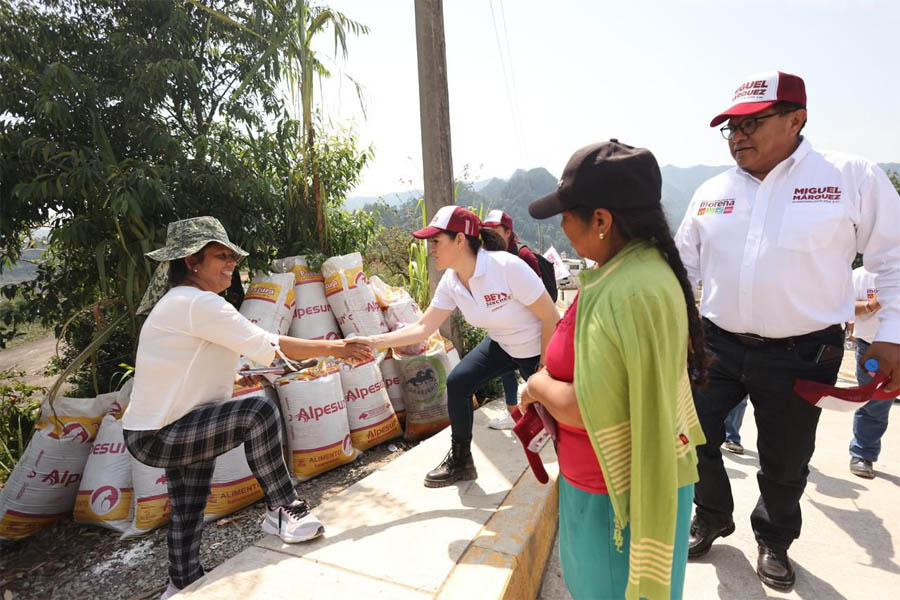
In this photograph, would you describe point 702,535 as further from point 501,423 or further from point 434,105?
point 434,105

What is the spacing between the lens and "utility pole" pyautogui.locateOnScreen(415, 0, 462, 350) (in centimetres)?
424

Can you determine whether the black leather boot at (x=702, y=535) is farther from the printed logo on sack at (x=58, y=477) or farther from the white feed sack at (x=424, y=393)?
the printed logo on sack at (x=58, y=477)

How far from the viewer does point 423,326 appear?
2908 millimetres

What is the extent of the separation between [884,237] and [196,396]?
274cm

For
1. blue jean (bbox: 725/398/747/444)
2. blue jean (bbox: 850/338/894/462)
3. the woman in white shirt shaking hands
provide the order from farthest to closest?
blue jean (bbox: 725/398/747/444)
blue jean (bbox: 850/338/894/462)
the woman in white shirt shaking hands

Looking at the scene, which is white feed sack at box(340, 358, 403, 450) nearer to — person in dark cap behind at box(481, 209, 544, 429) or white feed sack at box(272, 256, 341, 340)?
white feed sack at box(272, 256, 341, 340)

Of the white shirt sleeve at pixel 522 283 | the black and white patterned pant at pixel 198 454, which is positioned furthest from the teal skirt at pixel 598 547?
the black and white patterned pant at pixel 198 454

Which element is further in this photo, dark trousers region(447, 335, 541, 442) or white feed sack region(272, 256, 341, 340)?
white feed sack region(272, 256, 341, 340)

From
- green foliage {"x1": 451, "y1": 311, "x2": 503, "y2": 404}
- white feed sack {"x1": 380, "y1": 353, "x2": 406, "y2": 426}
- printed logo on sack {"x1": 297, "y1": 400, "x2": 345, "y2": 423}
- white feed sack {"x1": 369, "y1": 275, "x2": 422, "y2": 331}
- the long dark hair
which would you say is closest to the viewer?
the long dark hair

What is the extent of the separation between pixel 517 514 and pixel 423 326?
3.59ft

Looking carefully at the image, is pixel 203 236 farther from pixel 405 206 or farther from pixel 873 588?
pixel 405 206

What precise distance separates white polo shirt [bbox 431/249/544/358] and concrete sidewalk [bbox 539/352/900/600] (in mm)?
1071

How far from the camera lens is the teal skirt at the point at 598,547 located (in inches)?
47.6

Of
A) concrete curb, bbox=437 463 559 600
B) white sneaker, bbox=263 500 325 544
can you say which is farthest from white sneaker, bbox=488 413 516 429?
white sneaker, bbox=263 500 325 544
